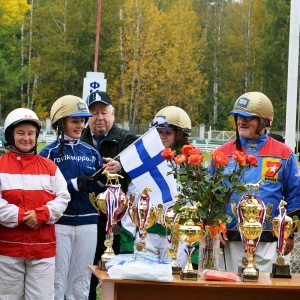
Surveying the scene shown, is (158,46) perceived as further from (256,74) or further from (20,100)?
(20,100)

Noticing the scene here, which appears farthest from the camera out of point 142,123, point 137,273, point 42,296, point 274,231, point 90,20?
point 142,123

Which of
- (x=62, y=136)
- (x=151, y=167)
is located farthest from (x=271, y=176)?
(x=62, y=136)

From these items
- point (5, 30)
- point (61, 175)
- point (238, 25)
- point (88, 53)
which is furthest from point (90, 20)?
point (61, 175)

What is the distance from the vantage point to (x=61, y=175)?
5977 millimetres

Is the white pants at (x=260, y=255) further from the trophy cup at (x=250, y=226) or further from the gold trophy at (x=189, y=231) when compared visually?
the gold trophy at (x=189, y=231)

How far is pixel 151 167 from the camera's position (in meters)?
6.24

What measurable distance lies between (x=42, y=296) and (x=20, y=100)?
1867 inches

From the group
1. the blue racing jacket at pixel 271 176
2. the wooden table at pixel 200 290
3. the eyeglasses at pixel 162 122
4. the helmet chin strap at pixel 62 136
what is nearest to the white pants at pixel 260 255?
A: the blue racing jacket at pixel 271 176

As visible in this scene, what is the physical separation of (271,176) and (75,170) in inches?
58.4

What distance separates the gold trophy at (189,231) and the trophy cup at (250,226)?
271mm

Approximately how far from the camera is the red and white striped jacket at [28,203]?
5.69 m

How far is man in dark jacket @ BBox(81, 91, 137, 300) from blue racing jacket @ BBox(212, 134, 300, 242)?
127 cm

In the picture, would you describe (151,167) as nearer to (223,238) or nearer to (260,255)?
(223,238)

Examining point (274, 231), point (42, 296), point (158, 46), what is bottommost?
point (42, 296)
